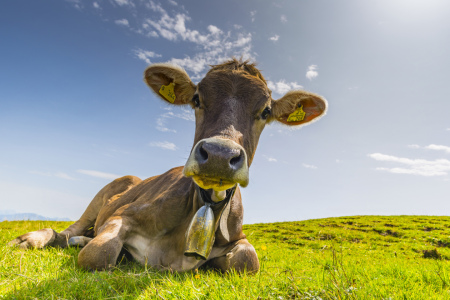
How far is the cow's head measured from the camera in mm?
2885

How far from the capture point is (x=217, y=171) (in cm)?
282

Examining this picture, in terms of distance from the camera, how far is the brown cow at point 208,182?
9.79 ft

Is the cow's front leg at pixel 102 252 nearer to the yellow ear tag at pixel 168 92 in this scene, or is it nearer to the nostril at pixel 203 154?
the nostril at pixel 203 154

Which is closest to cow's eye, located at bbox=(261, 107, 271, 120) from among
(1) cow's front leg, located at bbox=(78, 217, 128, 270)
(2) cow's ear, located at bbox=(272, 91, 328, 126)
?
(2) cow's ear, located at bbox=(272, 91, 328, 126)

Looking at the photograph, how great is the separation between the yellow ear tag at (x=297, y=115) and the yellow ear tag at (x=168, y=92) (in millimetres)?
1977

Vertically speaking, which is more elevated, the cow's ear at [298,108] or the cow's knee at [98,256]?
the cow's ear at [298,108]

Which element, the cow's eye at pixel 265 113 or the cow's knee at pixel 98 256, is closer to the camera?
the cow's knee at pixel 98 256

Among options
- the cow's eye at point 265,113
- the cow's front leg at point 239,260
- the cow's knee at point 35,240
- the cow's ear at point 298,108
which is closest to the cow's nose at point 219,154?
the cow's eye at point 265,113

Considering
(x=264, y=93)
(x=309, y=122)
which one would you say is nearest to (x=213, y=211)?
(x=264, y=93)

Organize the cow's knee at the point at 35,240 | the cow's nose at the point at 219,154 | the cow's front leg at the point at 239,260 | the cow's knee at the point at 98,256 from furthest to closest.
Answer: the cow's knee at the point at 35,240 → the cow's front leg at the point at 239,260 → the cow's knee at the point at 98,256 → the cow's nose at the point at 219,154

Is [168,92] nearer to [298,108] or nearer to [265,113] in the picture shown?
[265,113]

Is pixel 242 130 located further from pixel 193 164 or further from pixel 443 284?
pixel 443 284

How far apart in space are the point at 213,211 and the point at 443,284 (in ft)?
9.91

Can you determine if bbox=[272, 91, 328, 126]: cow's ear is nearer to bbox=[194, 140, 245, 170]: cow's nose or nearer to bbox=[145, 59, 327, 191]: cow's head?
bbox=[145, 59, 327, 191]: cow's head
